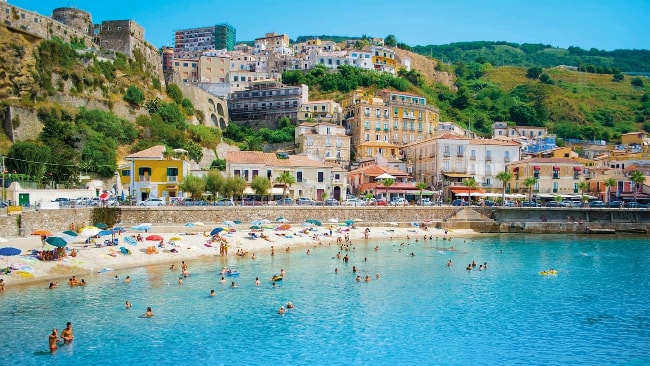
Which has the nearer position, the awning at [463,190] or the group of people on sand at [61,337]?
the group of people on sand at [61,337]

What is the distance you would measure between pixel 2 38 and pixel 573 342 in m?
62.6

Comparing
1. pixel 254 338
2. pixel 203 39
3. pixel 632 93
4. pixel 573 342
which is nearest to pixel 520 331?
pixel 573 342

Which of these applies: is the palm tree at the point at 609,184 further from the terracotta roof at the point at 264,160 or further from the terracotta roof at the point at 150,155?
the terracotta roof at the point at 150,155

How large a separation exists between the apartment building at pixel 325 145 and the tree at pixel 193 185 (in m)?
22.4

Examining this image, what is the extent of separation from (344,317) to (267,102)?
226 feet

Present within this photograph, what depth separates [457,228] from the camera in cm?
4947

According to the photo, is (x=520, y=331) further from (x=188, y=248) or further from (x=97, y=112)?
(x=97, y=112)

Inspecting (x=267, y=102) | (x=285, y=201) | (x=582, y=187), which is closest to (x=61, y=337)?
(x=285, y=201)

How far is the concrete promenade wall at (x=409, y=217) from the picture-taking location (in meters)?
41.6

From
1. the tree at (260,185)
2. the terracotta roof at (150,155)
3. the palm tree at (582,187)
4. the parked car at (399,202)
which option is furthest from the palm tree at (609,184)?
the terracotta roof at (150,155)

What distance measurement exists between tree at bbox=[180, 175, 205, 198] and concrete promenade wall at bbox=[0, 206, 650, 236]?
4039 mm

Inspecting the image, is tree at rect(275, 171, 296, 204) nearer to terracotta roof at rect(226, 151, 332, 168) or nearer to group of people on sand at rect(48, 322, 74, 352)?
terracotta roof at rect(226, 151, 332, 168)

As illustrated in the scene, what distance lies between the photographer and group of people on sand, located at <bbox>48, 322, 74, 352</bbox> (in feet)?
59.3

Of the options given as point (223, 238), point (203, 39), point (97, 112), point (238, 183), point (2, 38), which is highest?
point (203, 39)
